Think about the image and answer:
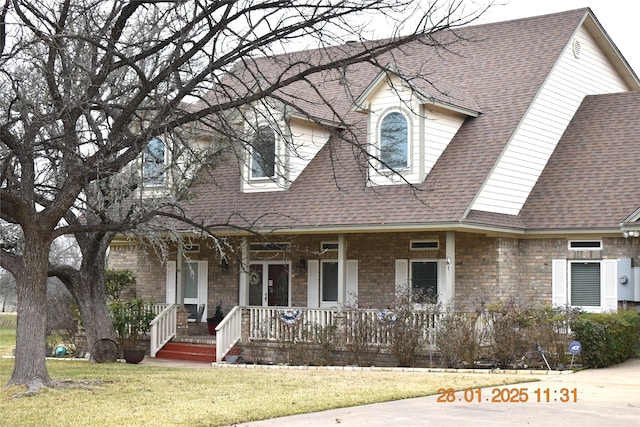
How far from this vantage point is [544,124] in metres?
24.9

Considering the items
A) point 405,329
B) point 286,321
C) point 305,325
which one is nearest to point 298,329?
point 305,325

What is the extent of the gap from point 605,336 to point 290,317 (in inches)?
278

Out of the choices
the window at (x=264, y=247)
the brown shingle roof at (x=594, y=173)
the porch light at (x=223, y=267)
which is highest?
the brown shingle roof at (x=594, y=173)

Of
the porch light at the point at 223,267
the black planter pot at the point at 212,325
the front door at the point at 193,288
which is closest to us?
the black planter pot at the point at 212,325

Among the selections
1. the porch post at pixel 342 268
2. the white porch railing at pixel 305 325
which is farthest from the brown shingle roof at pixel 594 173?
the white porch railing at pixel 305 325

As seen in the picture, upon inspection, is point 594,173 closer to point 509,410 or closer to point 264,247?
point 264,247

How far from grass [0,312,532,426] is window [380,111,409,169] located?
6253mm

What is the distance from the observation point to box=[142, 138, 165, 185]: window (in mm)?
21281

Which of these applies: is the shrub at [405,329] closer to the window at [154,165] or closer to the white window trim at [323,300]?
the white window trim at [323,300]

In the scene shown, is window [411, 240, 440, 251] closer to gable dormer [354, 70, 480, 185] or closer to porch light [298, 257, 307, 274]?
gable dormer [354, 70, 480, 185]

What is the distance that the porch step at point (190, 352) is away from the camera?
78.0 ft

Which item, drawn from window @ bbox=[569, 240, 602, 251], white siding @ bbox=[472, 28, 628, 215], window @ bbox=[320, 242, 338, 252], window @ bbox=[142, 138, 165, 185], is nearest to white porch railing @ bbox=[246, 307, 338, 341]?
window @ bbox=[320, 242, 338, 252]

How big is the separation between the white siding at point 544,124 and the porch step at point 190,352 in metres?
7.41

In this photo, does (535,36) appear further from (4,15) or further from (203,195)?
(4,15)
